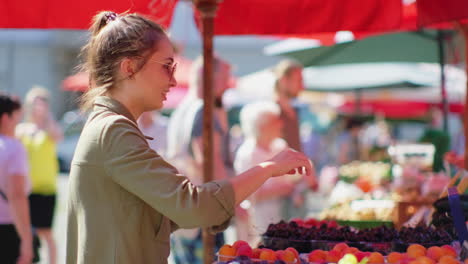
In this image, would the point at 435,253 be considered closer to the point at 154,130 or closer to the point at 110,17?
the point at 110,17

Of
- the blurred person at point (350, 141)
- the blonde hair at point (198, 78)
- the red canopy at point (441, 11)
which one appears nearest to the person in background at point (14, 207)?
the blonde hair at point (198, 78)

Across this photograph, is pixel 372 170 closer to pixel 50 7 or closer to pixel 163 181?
pixel 50 7

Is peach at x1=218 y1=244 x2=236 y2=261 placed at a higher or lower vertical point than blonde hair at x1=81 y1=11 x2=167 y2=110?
lower

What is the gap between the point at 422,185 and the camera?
676 cm

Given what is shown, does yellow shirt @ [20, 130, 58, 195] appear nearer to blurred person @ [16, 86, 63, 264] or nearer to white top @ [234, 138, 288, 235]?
blurred person @ [16, 86, 63, 264]

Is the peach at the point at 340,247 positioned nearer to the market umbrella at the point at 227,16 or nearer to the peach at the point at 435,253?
the peach at the point at 435,253

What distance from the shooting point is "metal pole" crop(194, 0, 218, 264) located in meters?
4.29

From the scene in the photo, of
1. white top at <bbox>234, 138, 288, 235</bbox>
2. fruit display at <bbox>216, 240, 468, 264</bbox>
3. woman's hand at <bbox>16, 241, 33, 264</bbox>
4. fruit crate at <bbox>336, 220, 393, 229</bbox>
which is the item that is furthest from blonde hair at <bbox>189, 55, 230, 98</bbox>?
fruit display at <bbox>216, 240, 468, 264</bbox>

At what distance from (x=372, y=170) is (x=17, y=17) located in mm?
5746

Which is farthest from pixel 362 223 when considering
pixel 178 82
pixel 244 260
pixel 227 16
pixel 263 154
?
pixel 178 82

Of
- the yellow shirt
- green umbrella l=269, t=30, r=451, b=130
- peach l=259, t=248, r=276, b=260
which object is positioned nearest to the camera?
peach l=259, t=248, r=276, b=260

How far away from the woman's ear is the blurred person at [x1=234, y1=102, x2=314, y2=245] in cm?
348

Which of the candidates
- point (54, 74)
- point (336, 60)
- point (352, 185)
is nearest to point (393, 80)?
point (336, 60)

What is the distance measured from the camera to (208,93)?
178 inches
